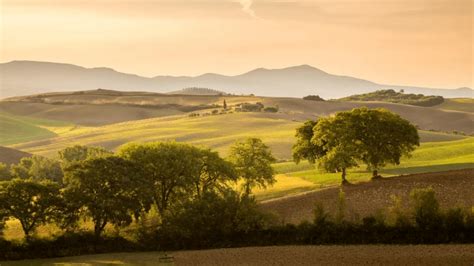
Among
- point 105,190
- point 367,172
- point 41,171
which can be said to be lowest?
point 41,171

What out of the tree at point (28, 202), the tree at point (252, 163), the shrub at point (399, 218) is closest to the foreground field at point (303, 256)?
the shrub at point (399, 218)

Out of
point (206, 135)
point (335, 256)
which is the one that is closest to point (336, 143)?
point (335, 256)

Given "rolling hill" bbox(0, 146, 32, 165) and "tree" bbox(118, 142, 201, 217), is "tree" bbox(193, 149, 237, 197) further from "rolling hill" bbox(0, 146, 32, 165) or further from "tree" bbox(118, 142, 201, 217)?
"rolling hill" bbox(0, 146, 32, 165)

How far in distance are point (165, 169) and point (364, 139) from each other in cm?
3014

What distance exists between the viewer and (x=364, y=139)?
85812 mm

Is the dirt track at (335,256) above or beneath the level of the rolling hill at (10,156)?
above

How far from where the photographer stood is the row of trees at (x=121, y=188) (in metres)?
63.8

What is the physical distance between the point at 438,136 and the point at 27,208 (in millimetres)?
108273

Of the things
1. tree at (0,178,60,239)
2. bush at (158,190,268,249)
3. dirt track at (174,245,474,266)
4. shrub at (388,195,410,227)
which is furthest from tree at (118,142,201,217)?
shrub at (388,195,410,227)

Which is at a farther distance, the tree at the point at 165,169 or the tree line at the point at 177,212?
the tree at the point at 165,169

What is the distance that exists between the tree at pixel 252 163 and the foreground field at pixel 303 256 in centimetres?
2938

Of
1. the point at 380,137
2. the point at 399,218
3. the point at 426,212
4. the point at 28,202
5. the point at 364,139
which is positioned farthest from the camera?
the point at 364,139

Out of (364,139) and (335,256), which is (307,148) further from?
(335,256)

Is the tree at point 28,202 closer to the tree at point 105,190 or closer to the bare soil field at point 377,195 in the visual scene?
the tree at point 105,190
